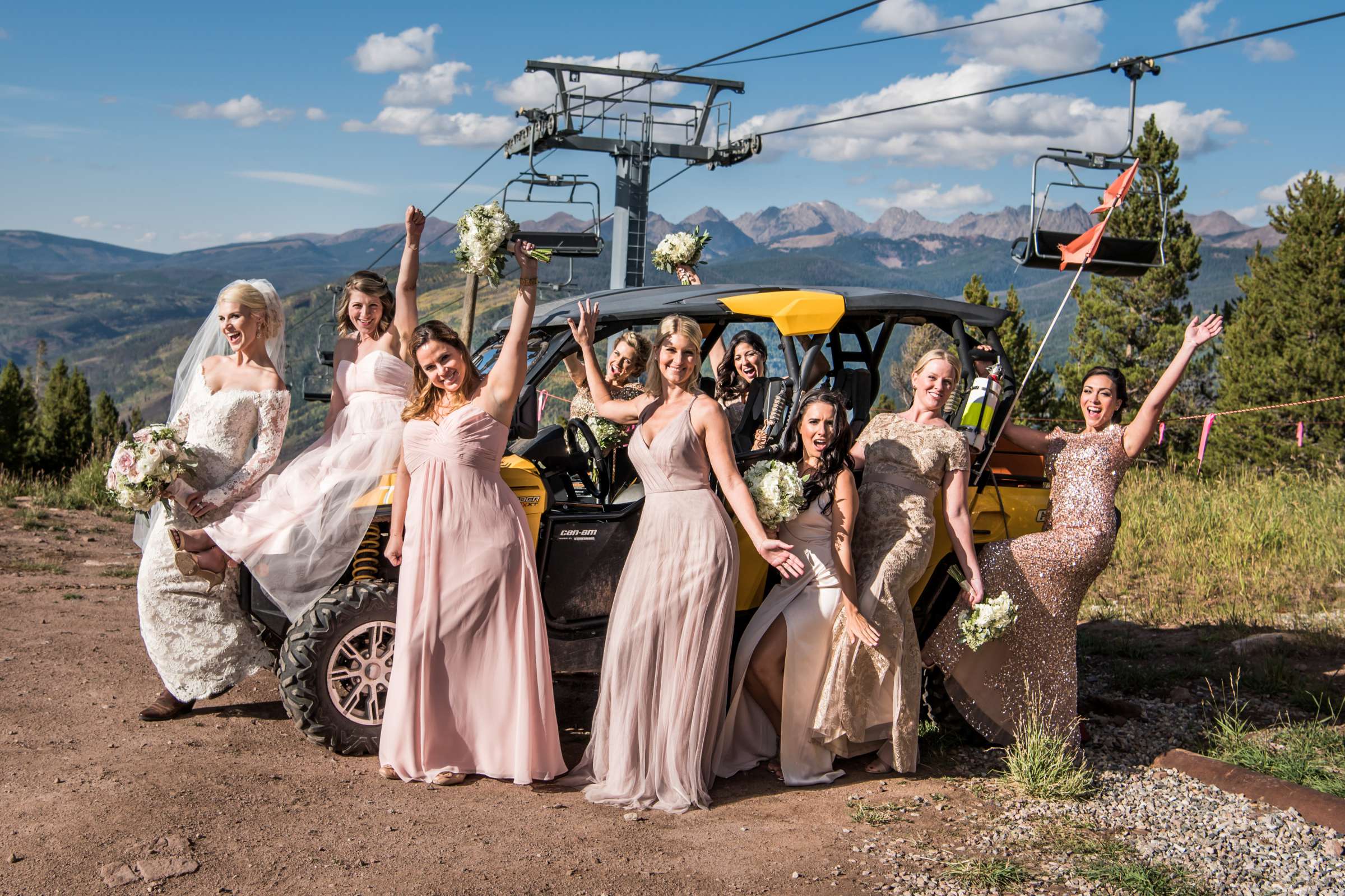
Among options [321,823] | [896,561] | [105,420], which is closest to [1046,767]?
[896,561]

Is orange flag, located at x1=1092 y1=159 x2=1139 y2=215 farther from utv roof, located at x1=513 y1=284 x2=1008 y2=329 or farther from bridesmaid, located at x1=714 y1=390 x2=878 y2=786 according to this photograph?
bridesmaid, located at x1=714 y1=390 x2=878 y2=786

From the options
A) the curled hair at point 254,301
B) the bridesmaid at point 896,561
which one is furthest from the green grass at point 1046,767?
the curled hair at point 254,301

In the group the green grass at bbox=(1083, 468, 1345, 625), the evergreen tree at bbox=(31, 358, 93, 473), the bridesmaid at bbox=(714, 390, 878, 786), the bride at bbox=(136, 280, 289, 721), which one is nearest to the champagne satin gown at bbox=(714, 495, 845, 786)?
the bridesmaid at bbox=(714, 390, 878, 786)

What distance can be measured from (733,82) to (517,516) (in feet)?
88.8

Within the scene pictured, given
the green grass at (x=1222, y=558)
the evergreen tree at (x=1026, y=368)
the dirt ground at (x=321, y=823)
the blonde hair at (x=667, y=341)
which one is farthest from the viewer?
the evergreen tree at (x=1026, y=368)

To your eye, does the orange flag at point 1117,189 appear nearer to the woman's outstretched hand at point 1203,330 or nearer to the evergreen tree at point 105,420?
the woman's outstretched hand at point 1203,330

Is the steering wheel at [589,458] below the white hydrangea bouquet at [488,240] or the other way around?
Result: below

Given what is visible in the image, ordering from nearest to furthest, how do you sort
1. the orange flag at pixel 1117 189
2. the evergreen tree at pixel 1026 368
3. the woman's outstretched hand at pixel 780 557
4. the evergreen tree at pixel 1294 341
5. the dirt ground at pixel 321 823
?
the dirt ground at pixel 321 823 → the woman's outstretched hand at pixel 780 557 → the orange flag at pixel 1117 189 → the evergreen tree at pixel 1294 341 → the evergreen tree at pixel 1026 368

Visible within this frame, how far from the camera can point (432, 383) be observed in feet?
17.7

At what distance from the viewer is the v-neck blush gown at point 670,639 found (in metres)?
5.25

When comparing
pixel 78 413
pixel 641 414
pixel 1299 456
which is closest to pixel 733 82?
pixel 1299 456

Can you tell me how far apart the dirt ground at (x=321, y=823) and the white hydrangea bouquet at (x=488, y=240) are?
2.41m

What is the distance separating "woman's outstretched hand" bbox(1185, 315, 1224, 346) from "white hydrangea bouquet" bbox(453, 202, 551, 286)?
320 cm

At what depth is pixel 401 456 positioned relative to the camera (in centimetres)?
553
